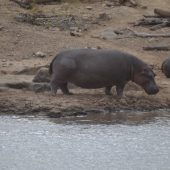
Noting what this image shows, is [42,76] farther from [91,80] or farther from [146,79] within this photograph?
[146,79]

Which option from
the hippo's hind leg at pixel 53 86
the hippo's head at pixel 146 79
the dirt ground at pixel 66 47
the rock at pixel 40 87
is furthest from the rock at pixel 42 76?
the hippo's head at pixel 146 79

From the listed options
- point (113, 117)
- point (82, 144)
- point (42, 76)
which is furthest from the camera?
point (42, 76)

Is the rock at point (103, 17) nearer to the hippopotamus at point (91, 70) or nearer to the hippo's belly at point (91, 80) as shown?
the hippopotamus at point (91, 70)

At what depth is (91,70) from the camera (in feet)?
39.1

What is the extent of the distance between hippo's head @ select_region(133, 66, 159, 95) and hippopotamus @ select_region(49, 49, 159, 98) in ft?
0.22

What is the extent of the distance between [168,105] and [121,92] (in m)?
0.78

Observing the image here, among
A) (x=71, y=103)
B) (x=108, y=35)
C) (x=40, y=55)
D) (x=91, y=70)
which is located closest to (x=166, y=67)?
(x=91, y=70)

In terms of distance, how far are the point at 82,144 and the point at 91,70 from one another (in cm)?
287

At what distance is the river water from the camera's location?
27.4ft

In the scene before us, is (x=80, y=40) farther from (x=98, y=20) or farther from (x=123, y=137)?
(x=123, y=137)

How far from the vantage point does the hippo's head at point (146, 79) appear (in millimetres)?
12180

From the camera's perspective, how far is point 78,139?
9.45 metres

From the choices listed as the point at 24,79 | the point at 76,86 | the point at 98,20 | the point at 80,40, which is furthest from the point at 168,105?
the point at 98,20

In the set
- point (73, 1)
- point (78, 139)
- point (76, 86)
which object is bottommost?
point (73, 1)
